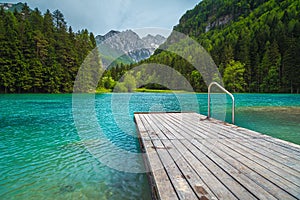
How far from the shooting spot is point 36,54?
3816 cm

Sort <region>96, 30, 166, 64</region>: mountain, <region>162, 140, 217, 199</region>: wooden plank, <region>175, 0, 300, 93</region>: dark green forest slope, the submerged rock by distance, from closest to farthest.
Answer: <region>162, 140, 217, 199</region>: wooden plank < the submerged rock < <region>96, 30, 166, 64</region>: mountain < <region>175, 0, 300, 93</region>: dark green forest slope

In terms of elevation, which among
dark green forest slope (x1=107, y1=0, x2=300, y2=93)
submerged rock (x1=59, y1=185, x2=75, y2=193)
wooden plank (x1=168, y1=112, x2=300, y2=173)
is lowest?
submerged rock (x1=59, y1=185, x2=75, y2=193)

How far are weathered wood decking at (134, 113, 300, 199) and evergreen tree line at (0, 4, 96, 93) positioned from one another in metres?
40.4

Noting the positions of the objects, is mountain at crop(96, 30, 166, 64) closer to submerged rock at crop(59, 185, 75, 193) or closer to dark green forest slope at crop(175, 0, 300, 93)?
submerged rock at crop(59, 185, 75, 193)

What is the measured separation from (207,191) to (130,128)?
20.2ft

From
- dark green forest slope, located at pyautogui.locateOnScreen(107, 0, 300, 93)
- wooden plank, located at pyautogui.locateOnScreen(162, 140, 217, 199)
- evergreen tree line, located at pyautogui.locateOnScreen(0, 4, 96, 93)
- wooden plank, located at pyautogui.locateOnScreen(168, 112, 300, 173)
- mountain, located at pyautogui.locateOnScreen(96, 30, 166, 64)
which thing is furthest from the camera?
dark green forest slope, located at pyautogui.locateOnScreen(107, 0, 300, 93)

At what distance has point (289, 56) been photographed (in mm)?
40438

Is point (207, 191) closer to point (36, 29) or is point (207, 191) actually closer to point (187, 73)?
point (36, 29)

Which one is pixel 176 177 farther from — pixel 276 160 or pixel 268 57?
pixel 268 57

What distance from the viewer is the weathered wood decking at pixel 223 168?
5.52 ft

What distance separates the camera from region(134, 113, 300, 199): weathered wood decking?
5.52ft

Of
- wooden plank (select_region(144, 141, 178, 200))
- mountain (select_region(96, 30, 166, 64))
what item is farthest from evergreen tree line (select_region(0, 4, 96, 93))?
wooden plank (select_region(144, 141, 178, 200))

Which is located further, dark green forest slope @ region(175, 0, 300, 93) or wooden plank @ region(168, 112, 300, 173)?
dark green forest slope @ region(175, 0, 300, 93)

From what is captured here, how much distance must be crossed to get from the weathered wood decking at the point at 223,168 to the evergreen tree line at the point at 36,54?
40.4 meters
